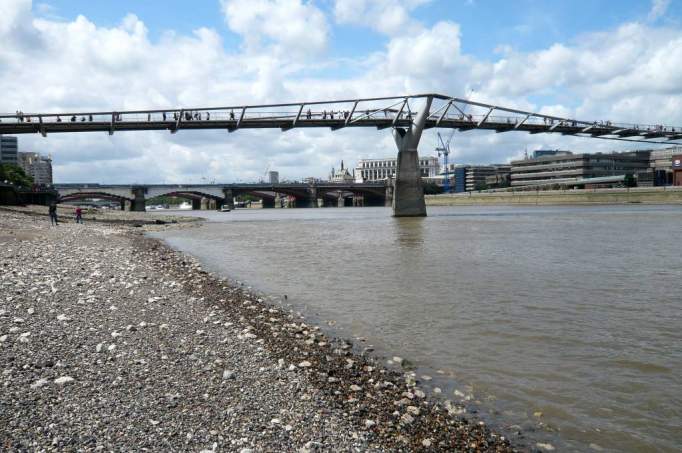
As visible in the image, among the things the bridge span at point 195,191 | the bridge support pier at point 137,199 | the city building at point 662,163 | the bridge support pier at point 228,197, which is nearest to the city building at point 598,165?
the city building at point 662,163

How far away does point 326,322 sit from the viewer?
505 inches

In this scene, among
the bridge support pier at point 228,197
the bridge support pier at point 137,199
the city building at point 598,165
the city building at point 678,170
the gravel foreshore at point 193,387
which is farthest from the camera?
the city building at point 598,165

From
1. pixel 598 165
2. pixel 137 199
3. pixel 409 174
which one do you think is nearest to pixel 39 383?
pixel 409 174

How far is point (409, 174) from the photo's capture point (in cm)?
7575

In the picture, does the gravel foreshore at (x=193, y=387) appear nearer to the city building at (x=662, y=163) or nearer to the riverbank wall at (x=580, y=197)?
the riverbank wall at (x=580, y=197)

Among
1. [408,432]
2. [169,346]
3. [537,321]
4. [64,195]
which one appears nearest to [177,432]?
[408,432]

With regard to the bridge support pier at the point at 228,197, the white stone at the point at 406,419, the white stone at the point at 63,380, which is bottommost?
the white stone at the point at 406,419

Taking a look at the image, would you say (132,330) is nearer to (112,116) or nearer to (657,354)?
(657,354)

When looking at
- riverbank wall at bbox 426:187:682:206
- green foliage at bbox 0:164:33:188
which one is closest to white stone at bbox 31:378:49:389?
riverbank wall at bbox 426:187:682:206

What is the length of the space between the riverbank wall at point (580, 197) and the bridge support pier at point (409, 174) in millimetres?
62074

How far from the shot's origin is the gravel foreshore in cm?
573

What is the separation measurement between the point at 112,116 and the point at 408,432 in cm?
7370

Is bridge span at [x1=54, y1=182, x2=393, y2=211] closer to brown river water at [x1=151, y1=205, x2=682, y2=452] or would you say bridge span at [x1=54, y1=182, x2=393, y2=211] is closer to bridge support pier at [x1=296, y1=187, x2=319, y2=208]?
bridge support pier at [x1=296, y1=187, x2=319, y2=208]

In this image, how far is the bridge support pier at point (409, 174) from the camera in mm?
75875
